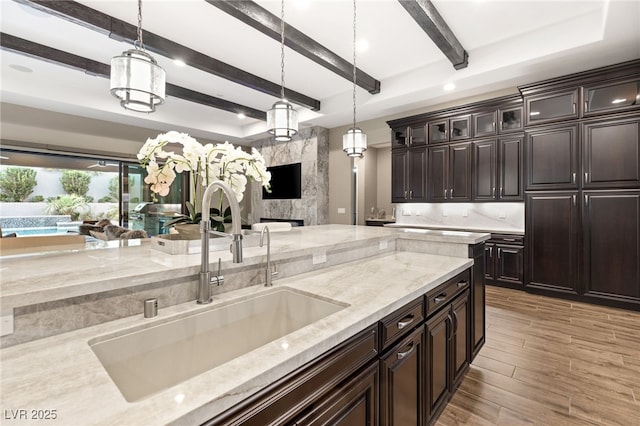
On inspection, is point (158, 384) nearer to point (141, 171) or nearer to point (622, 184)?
point (622, 184)

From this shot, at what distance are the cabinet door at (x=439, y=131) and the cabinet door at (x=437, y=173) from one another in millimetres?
140

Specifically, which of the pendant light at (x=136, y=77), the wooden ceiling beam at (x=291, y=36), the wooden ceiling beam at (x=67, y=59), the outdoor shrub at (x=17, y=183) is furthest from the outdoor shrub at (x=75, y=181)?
the pendant light at (x=136, y=77)

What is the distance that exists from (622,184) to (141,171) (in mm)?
8092

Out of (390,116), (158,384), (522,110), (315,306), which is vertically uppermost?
(390,116)

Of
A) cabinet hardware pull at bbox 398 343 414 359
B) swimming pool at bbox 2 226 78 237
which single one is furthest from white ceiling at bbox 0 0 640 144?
cabinet hardware pull at bbox 398 343 414 359

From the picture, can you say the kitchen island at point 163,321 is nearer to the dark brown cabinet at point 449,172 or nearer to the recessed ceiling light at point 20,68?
the dark brown cabinet at point 449,172

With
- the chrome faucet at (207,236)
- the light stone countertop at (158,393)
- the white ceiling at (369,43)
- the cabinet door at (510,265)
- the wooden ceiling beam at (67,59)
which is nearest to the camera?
the light stone countertop at (158,393)

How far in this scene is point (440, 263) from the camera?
2.05 metres

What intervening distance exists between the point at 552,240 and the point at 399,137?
2.78 meters

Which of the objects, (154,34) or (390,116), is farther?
(390,116)

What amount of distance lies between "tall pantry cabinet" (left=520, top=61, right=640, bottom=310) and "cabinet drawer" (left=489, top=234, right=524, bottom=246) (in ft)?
0.29

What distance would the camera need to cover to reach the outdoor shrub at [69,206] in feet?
17.6

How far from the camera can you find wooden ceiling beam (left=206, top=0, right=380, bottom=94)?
112 inches

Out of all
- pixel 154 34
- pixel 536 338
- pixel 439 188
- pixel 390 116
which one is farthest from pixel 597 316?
pixel 154 34
